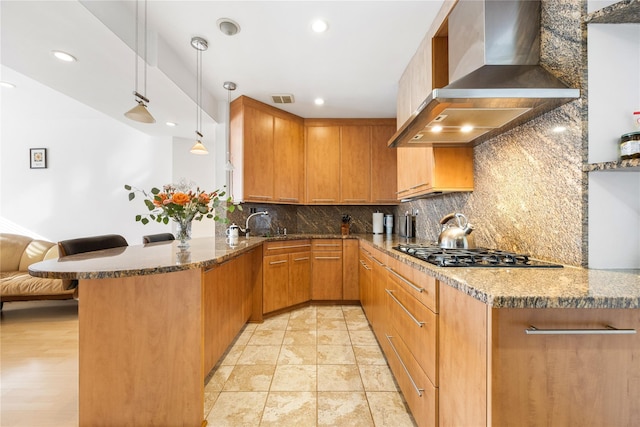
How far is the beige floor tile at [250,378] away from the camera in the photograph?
1.75m

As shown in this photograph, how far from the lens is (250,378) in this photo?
1854 mm

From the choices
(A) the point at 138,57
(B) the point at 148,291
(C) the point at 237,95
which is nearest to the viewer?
(B) the point at 148,291

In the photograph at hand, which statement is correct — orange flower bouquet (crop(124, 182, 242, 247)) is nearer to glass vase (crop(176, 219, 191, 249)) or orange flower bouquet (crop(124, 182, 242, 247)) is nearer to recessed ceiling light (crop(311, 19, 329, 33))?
glass vase (crop(176, 219, 191, 249))

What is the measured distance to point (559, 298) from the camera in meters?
0.73

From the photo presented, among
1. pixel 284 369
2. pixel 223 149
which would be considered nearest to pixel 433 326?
pixel 284 369

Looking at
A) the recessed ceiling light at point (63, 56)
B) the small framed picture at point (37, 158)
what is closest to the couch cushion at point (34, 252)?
the small framed picture at point (37, 158)

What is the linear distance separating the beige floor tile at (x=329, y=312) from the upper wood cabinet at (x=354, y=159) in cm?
146

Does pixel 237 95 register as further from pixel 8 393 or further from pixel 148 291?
pixel 8 393

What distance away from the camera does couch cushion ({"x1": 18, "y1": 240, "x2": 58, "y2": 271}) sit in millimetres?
3449

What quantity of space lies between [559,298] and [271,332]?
245 cm

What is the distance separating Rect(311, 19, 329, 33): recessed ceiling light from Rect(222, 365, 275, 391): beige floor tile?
262 cm

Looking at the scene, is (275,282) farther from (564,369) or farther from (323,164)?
(564,369)

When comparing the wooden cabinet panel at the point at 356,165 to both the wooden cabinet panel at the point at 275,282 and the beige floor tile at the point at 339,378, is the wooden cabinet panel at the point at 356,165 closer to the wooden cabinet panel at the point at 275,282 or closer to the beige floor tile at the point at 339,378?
the wooden cabinet panel at the point at 275,282

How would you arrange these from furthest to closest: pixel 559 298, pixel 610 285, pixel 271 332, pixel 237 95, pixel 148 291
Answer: pixel 237 95 < pixel 271 332 < pixel 148 291 < pixel 610 285 < pixel 559 298
